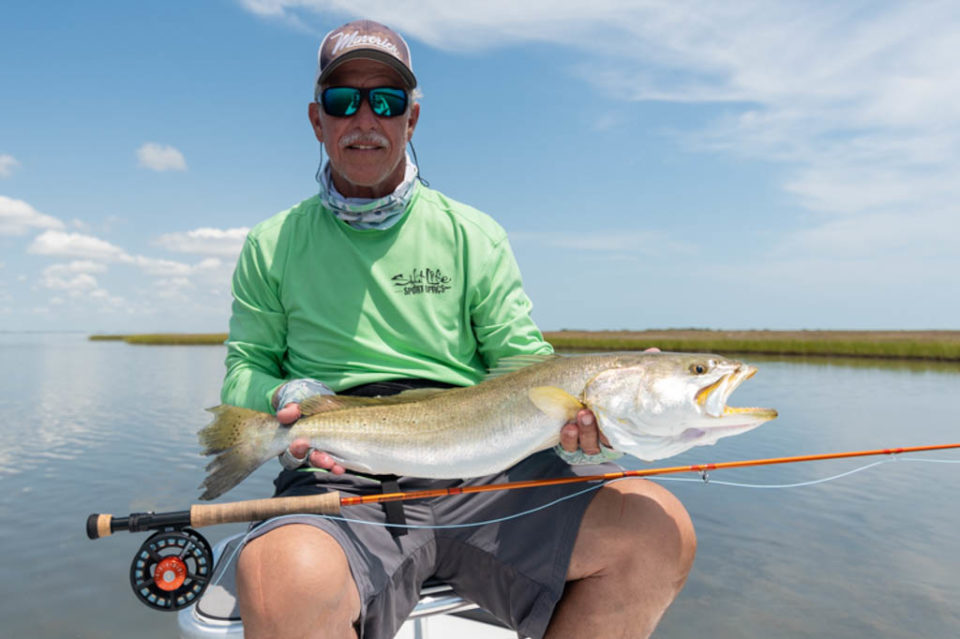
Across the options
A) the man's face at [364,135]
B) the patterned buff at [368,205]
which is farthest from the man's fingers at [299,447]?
the man's face at [364,135]

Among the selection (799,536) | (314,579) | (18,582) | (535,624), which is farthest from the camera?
(799,536)

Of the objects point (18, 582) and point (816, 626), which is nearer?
point (816, 626)

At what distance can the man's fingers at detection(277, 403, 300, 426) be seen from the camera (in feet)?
7.98

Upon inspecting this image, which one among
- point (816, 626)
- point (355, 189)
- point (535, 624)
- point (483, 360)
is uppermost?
point (355, 189)

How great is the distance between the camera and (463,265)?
292 cm

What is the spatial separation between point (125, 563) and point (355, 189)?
502cm

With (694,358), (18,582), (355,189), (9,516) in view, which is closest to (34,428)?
(9,516)

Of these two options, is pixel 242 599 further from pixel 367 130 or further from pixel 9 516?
pixel 9 516

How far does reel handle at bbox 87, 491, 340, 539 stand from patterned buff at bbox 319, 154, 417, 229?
120cm

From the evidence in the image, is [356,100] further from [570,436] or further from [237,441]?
[570,436]

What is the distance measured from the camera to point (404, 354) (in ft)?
9.32

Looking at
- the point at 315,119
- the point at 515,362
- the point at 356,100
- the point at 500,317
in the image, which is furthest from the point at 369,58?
the point at 515,362

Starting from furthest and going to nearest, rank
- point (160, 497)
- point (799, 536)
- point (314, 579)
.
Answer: point (160, 497) < point (799, 536) < point (314, 579)

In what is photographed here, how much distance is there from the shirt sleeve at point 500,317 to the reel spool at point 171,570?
137 centimetres
